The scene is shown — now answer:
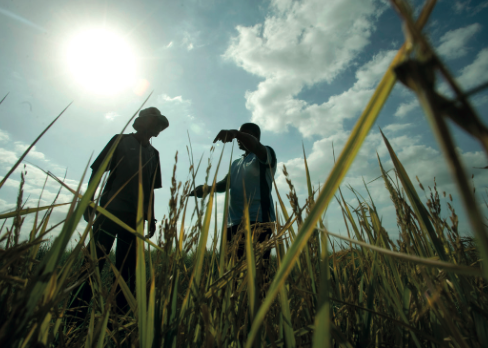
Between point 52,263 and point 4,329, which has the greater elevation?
point 52,263

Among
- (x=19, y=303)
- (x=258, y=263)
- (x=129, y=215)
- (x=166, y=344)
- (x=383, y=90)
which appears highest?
(x=129, y=215)

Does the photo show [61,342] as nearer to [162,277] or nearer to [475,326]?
[162,277]

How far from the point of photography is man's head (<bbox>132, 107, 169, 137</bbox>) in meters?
3.82

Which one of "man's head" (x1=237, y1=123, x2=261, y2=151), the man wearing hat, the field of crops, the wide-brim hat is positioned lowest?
the field of crops

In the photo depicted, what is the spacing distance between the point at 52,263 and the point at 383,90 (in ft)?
2.37

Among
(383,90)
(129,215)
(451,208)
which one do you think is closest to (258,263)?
(451,208)

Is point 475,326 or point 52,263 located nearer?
point 52,263

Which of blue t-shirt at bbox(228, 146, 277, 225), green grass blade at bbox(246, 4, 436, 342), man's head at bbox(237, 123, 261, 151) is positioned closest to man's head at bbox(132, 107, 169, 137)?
man's head at bbox(237, 123, 261, 151)

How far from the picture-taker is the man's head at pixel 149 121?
12.5 ft

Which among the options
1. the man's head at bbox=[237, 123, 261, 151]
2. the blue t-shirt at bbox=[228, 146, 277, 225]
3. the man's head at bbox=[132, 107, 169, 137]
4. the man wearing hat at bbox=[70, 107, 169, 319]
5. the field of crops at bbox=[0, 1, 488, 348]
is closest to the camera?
the field of crops at bbox=[0, 1, 488, 348]

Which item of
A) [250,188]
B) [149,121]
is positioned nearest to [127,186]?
[149,121]

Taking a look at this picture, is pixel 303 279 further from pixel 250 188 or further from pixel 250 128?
pixel 250 128

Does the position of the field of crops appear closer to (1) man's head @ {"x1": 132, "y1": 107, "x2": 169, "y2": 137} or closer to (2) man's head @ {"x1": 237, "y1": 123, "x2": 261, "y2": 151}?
(2) man's head @ {"x1": 237, "y1": 123, "x2": 261, "y2": 151}

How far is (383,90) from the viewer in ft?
1.09
